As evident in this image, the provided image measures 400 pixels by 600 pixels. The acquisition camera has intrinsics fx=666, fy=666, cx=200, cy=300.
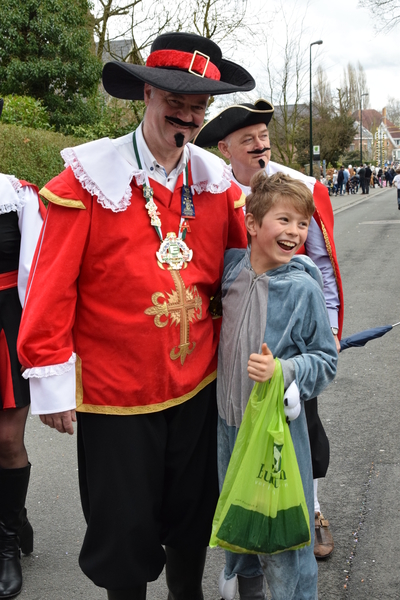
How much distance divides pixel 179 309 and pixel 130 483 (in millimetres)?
593

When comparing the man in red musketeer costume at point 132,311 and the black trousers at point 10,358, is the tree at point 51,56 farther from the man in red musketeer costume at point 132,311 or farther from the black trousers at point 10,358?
the man in red musketeer costume at point 132,311

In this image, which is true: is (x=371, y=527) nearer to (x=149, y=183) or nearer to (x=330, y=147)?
(x=149, y=183)

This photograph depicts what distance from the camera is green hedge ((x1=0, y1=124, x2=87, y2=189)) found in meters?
9.57

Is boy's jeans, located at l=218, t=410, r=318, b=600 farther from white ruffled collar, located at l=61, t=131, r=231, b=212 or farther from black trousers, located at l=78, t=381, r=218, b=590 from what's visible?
white ruffled collar, located at l=61, t=131, r=231, b=212

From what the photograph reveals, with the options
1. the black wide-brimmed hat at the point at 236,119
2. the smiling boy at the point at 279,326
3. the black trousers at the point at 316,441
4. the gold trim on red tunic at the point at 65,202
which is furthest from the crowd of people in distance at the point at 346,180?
the gold trim on red tunic at the point at 65,202

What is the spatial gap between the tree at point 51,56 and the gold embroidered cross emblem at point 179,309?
49.4ft

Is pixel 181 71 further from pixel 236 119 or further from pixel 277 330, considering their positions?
pixel 236 119

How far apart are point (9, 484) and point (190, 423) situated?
3.61 ft

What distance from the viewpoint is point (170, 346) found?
2.20m

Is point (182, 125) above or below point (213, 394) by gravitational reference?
above

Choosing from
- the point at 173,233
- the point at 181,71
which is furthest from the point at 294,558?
the point at 181,71

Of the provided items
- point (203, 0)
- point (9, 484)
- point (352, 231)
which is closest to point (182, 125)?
point (9, 484)

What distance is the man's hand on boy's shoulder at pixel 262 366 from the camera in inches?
80.9

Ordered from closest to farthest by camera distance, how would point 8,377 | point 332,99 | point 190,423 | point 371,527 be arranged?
point 190,423
point 8,377
point 371,527
point 332,99
